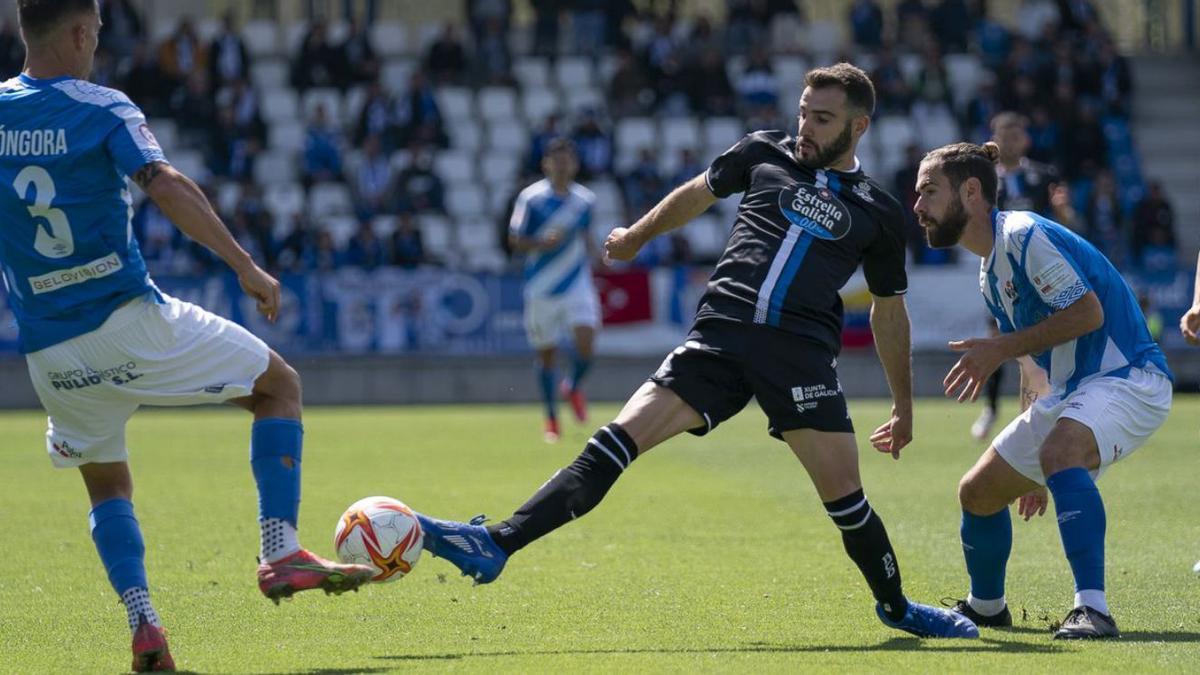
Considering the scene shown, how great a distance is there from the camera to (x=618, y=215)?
82.5 feet

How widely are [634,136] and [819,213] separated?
67.5 feet

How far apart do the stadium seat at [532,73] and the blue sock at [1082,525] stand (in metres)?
22.0

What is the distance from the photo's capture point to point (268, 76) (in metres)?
27.3

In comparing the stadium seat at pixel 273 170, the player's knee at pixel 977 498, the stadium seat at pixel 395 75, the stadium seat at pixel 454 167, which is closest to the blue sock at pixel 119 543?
the player's knee at pixel 977 498

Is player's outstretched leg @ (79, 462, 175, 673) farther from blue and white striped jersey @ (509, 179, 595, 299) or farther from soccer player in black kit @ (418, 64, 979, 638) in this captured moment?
blue and white striped jersey @ (509, 179, 595, 299)

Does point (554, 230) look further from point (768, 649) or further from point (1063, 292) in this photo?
point (768, 649)

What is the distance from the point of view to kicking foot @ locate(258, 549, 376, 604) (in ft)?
18.1

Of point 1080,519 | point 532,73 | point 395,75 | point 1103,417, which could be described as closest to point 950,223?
point 1103,417

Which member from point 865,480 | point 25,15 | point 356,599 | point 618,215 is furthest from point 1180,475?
point 618,215

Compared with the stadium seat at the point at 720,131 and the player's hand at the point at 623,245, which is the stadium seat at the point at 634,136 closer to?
the stadium seat at the point at 720,131

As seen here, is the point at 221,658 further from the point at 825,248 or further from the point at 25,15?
the point at 825,248

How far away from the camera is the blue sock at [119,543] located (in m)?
5.63

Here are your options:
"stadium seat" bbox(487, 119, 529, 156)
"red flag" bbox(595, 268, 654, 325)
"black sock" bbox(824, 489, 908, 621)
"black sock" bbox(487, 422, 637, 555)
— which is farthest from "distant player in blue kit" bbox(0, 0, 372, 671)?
"stadium seat" bbox(487, 119, 529, 156)

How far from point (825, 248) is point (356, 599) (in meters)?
2.43
